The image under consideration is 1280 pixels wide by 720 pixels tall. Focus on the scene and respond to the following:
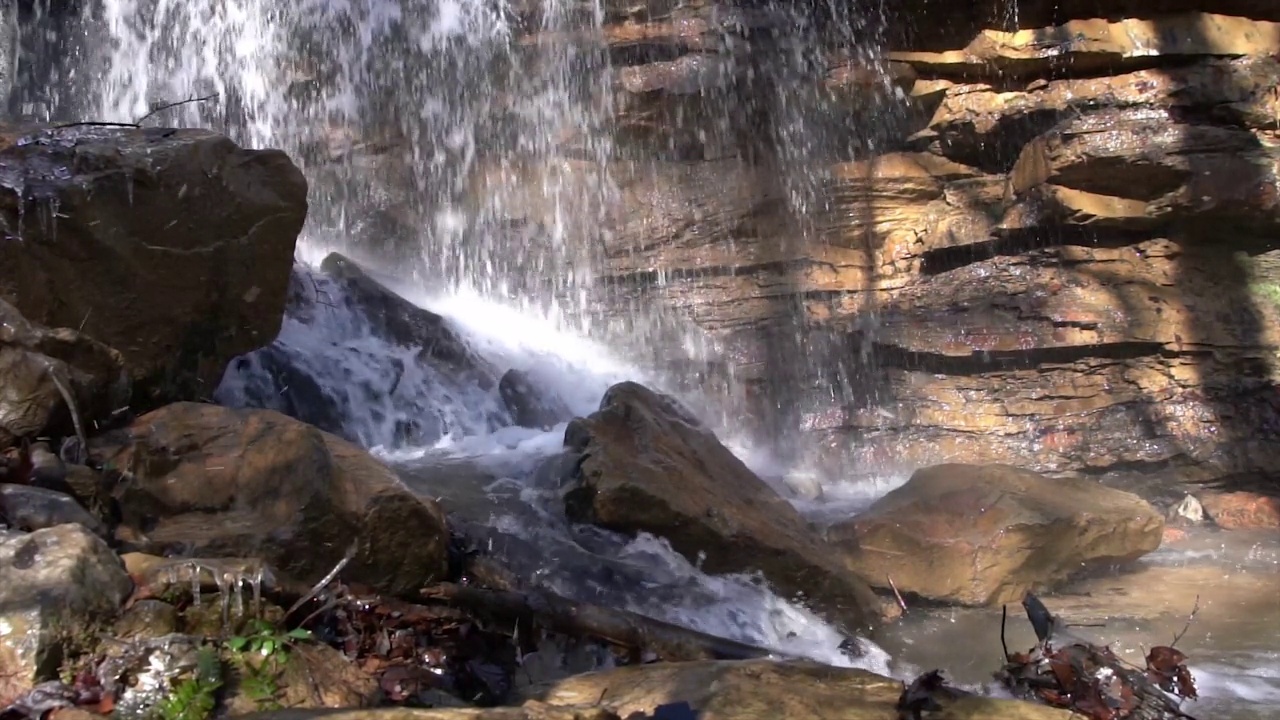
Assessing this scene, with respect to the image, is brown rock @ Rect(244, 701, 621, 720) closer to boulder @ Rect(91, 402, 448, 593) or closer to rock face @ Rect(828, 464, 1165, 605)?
boulder @ Rect(91, 402, 448, 593)

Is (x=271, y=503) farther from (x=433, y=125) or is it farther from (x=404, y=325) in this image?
(x=433, y=125)

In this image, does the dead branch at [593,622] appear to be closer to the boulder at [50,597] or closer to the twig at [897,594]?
the boulder at [50,597]

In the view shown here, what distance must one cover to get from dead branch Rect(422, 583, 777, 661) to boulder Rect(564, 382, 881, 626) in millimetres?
1247

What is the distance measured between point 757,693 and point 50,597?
183cm

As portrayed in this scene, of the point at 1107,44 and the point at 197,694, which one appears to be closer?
the point at 197,694

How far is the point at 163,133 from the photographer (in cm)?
519

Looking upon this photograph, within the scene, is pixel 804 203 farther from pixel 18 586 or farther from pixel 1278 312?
pixel 18 586

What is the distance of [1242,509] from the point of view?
8.12m

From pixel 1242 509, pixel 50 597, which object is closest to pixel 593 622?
pixel 50 597

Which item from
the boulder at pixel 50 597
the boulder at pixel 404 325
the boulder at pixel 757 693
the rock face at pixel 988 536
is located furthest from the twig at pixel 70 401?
the boulder at pixel 404 325

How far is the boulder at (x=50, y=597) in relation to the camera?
7.97ft

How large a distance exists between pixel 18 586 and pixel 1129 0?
9415 millimetres

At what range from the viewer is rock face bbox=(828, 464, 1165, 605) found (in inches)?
223

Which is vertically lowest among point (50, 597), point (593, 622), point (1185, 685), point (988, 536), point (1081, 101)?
point (988, 536)
